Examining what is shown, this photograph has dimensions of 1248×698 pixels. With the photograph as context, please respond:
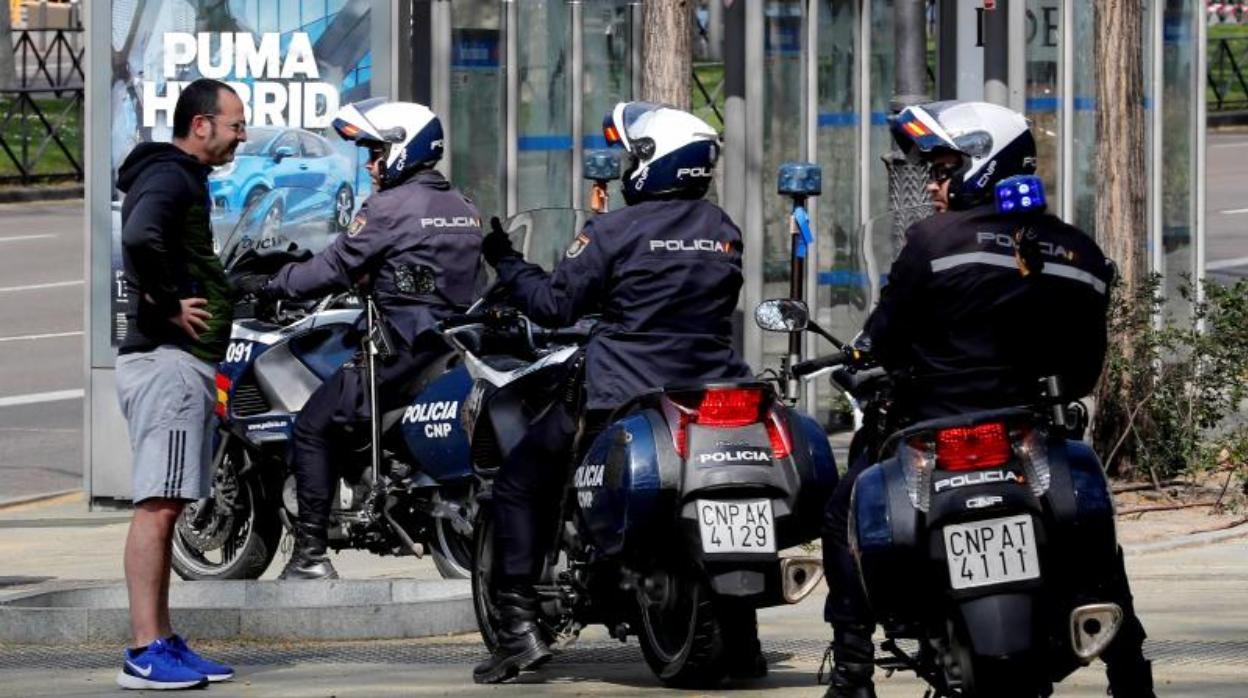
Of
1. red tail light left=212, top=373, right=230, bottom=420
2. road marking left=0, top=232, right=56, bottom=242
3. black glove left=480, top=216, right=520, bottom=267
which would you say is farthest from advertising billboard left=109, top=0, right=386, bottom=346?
road marking left=0, top=232, right=56, bottom=242

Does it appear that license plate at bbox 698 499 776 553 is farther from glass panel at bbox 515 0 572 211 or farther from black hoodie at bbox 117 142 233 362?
glass panel at bbox 515 0 572 211

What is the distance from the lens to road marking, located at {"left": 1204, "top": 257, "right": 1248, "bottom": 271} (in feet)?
84.1

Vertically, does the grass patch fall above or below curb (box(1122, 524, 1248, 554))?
above

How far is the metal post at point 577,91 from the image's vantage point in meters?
15.9

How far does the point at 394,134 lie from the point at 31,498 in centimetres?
535

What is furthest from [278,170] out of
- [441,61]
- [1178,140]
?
[1178,140]

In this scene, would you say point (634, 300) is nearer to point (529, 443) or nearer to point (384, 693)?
point (529, 443)

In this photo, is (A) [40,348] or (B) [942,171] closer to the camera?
(B) [942,171]

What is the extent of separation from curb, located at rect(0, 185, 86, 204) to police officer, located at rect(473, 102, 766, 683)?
25417 millimetres

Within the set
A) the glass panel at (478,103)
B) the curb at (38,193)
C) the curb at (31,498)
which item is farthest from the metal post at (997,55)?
the curb at (38,193)

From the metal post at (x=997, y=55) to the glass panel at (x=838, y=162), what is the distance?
3.66 ft

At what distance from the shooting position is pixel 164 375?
8117mm

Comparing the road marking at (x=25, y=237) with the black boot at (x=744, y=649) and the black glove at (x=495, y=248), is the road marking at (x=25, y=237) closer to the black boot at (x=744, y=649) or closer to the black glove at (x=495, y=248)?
the black glove at (x=495, y=248)

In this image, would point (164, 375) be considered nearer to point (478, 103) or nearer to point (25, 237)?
point (478, 103)
